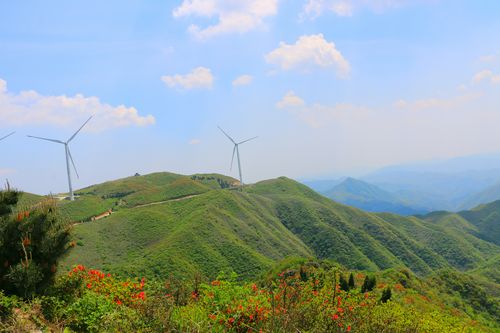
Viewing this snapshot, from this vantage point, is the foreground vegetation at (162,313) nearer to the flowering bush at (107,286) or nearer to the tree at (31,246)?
the flowering bush at (107,286)

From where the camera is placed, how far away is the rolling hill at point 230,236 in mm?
82125

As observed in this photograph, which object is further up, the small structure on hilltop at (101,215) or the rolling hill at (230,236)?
the small structure on hilltop at (101,215)

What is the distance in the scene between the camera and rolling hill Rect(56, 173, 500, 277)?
269ft

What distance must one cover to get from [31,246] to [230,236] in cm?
8551

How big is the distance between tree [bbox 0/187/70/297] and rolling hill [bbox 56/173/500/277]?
105 feet

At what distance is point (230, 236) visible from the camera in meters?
98.4

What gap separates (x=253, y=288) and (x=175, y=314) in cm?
492

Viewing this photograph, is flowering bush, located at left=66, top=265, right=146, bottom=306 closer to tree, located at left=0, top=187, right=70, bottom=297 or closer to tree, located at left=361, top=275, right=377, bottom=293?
tree, located at left=0, top=187, right=70, bottom=297

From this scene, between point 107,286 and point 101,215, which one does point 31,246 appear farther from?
point 101,215

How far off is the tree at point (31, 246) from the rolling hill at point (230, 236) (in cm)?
3208

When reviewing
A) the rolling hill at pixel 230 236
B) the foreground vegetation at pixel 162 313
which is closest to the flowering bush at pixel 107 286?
the foreground vegetation at pixel 162 313

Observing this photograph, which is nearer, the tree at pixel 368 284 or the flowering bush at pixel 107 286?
the flowering bush at pixel 107 286

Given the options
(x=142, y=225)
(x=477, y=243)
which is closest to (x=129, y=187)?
(x=142, y=225)

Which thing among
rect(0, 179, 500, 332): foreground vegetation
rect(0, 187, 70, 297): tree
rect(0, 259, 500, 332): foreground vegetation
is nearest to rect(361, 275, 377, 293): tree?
rect(0, 179, 500, 332): foreground vegetation
